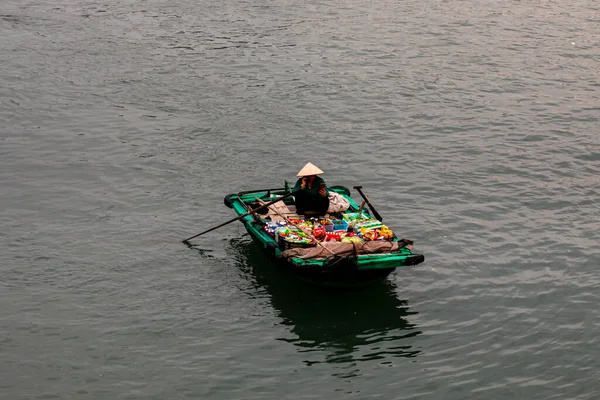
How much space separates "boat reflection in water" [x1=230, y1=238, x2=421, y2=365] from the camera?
17000 mm

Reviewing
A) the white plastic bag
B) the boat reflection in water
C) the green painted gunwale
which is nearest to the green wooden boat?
the green painted gunwale

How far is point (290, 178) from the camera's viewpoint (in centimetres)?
2431

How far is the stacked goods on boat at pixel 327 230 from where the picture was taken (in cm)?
1830

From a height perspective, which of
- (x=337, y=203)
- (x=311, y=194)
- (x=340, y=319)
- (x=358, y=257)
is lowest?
(x=340, y=319)

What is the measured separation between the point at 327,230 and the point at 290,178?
546cm

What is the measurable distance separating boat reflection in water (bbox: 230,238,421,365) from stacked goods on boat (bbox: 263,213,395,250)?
98cm

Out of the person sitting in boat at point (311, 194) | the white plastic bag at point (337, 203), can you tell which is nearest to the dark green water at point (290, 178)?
the person sitting in boat at point (311, 194)

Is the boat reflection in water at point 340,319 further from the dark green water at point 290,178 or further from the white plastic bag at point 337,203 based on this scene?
the white plastic bag at point 337,203

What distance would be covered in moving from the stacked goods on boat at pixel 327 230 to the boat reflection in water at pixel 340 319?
980mm

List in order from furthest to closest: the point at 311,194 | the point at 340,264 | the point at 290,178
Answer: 1. the point at 290,178
2. the point at 311,194
3. the point at 340,264

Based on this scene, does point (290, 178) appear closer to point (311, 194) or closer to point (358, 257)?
point (311, 194)

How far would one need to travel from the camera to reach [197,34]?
1372 inches

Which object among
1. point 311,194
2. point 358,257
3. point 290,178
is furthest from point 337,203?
point 290,178

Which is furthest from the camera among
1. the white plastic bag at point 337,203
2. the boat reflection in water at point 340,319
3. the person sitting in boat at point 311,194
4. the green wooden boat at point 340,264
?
the white plastic bag at point 337,203
